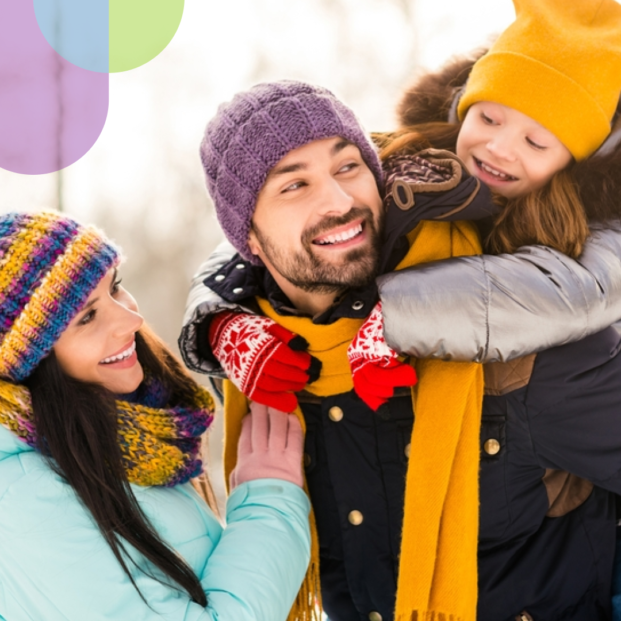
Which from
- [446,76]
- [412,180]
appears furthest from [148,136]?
[412,180]

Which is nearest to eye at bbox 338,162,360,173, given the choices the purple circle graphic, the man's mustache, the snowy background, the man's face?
the man's face

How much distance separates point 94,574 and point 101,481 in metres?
0.17

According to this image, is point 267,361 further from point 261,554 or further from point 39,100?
point 39,100

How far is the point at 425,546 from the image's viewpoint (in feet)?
4.17

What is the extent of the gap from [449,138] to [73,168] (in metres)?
1.57

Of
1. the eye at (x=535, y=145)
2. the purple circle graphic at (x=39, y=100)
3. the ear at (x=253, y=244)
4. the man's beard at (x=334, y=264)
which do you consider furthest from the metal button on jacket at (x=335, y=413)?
the purple circle graphic at (x=39, y=100)

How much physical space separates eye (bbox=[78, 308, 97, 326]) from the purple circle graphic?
3.65 feet

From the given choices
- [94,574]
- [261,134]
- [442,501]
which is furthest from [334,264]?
[94,574]

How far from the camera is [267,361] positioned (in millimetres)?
1402

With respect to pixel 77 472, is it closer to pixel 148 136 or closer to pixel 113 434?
pixel 113 434

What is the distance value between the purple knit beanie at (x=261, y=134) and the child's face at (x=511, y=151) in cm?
25

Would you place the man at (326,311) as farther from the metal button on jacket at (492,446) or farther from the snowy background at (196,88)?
the snowy background at (196,88)

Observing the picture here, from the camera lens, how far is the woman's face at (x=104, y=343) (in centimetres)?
134

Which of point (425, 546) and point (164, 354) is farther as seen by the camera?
point (164, 354)
